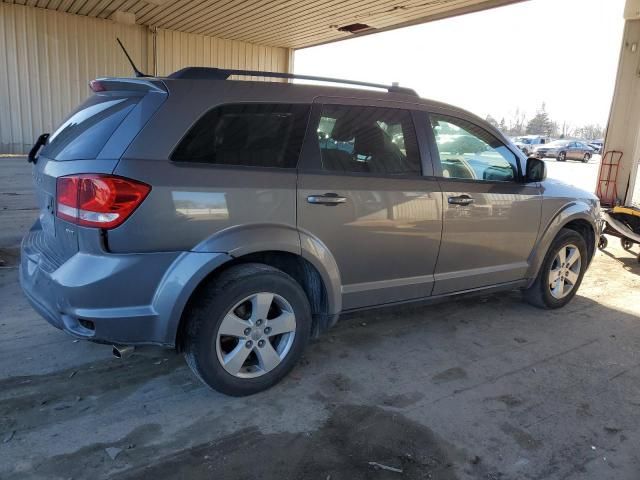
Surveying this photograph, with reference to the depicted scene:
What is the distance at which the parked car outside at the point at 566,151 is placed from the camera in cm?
3528

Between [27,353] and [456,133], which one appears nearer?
[27,353]

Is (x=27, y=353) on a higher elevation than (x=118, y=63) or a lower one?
lower

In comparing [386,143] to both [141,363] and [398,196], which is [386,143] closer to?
[398,196]

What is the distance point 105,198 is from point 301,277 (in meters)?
1.31

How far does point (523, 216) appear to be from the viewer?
4.21m

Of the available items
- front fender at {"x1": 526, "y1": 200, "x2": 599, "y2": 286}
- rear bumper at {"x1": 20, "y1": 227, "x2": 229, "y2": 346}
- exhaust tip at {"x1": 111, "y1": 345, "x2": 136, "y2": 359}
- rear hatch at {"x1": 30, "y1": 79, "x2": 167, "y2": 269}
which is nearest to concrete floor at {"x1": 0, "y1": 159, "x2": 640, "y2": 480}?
exhaust tip at {"x1": 111, "y1": 345, "x2": 136, "y2": 359}

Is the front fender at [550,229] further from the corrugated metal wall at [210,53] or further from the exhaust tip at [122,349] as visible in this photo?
the corrugated metal wall at [210,53]

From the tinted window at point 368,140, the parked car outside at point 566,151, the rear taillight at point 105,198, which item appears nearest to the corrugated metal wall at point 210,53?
the tinted window at point 368,140

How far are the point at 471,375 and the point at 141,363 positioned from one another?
226 centimetres

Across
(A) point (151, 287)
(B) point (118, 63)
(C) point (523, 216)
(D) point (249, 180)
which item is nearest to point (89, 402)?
(A) point (151, 287)

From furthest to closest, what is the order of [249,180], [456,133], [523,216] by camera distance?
[523,216] → [456,133] → [249,180]

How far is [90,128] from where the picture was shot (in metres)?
2.87

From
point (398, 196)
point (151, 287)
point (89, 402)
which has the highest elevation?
point (398, 196)

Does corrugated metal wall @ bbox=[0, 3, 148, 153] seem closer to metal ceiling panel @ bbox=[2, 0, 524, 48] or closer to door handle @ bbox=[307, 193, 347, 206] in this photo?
metal ceiling panel @ bbox=[2, 0, 524, 48]
